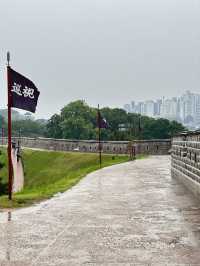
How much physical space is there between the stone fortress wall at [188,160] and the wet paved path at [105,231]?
3.30 ft

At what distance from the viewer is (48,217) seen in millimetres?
12016

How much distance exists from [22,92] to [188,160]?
7908 mm

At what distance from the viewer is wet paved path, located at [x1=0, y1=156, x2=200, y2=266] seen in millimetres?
7730

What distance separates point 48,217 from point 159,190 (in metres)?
7.41

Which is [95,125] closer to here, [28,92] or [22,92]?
[28,92]

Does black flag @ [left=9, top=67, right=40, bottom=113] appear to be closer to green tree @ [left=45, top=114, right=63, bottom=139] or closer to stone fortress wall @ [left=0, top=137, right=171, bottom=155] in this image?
stone fortress wall @ [left=0, top=137, right=171, bottom=155]

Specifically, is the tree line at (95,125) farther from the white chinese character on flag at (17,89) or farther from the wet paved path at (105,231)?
the wet paved path at (105,231)

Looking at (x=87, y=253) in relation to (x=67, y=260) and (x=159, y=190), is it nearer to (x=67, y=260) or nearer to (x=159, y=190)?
(x=67, y=260)

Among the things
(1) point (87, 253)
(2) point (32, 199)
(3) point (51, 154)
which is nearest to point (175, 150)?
(2) point (32, 199)

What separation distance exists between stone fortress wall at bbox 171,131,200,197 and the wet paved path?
3.30ft

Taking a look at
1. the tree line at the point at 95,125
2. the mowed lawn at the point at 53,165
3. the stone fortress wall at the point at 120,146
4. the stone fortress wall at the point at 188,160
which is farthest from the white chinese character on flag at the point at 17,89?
the tree line at the point at 95,125

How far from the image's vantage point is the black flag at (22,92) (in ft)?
48.9

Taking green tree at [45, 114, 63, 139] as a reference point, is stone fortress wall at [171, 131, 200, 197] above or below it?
below

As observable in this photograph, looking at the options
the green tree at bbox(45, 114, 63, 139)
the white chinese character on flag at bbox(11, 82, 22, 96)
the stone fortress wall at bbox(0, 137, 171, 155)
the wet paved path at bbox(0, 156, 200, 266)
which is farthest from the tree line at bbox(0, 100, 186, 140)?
the wet paved path at bbox(0, 156, 200, 266)
